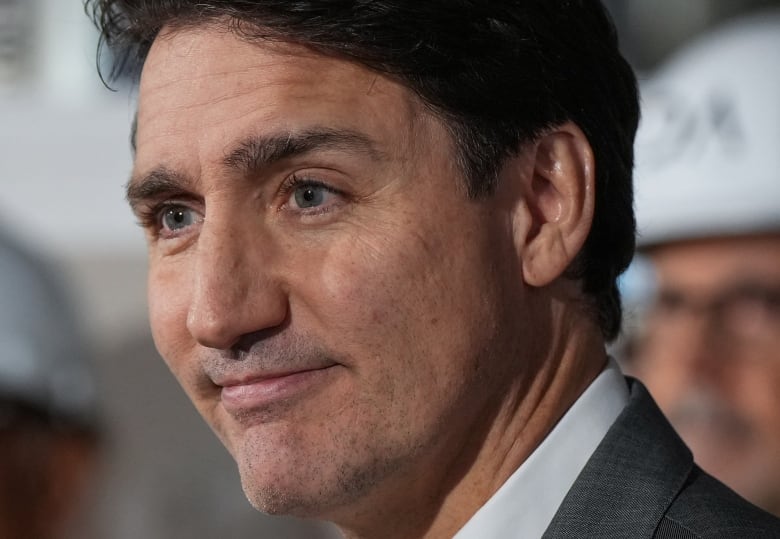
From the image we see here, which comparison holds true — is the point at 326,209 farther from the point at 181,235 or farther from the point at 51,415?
the point at 51,415

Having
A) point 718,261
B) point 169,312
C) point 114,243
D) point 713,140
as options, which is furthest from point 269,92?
point 114,243

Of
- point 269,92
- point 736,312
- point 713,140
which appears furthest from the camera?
point 713,140

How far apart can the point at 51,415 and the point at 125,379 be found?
66 centimetres

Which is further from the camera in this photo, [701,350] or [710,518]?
[701,350]

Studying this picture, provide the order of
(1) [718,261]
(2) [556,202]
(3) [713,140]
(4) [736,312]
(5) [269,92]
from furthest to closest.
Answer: (3) [713,140]
(1) [718,261]
(4) [736,312]
(2) [556,202]
(5) [269,92]

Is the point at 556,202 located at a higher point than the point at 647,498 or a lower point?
higher

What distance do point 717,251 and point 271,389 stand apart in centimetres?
283

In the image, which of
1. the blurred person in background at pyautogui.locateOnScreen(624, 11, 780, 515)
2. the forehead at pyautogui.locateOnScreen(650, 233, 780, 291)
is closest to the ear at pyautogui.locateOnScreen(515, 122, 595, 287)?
the blurred person in background at pyautogui.locateOnScreen(624, 11, 780, 515)

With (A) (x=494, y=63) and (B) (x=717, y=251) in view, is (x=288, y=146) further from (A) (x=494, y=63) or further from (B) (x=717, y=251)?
(B) (x=717, y=251)

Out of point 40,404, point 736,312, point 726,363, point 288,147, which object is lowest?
point 40,404

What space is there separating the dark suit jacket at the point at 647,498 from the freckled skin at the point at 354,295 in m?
0.14

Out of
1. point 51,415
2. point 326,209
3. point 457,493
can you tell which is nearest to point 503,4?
point 326,209

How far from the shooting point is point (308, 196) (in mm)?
1935

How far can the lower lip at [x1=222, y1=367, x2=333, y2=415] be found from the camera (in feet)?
6.27
